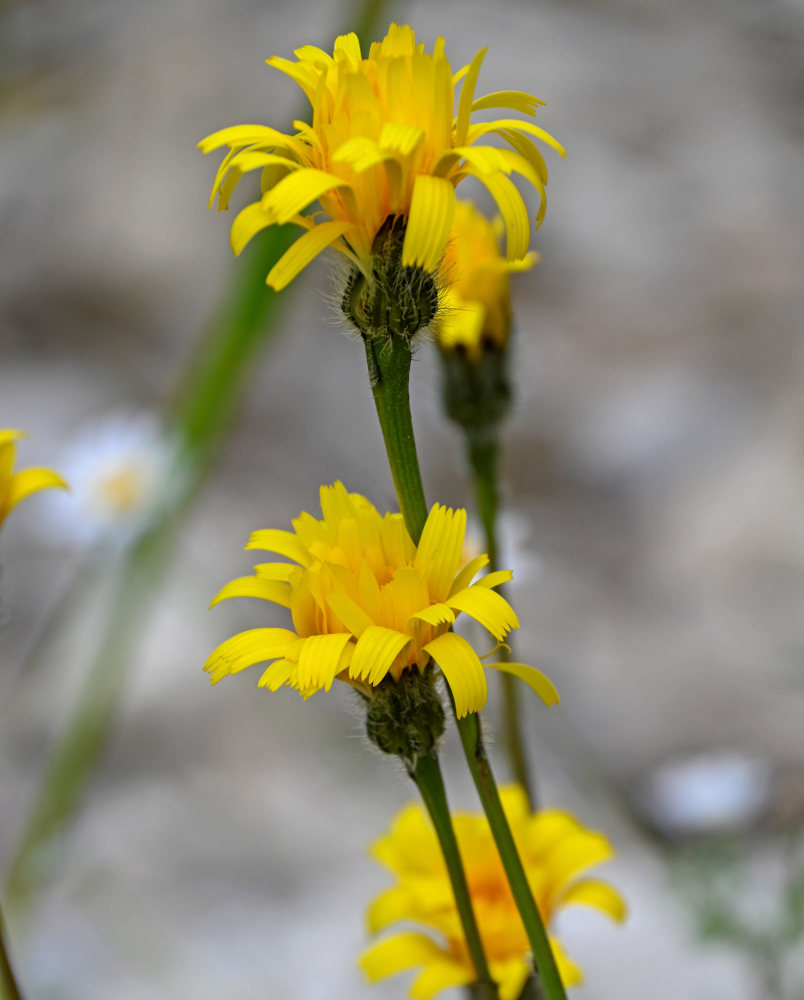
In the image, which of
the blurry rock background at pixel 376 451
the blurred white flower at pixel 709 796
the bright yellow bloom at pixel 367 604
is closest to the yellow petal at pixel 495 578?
the bright yellow bloom at pixel 367 604

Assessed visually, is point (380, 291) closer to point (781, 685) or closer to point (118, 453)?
point (118, 453)

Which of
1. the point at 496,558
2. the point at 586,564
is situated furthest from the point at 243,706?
the point at 496,558

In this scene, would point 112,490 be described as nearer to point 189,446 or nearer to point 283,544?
point 189,446

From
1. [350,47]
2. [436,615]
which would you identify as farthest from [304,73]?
[436,615]

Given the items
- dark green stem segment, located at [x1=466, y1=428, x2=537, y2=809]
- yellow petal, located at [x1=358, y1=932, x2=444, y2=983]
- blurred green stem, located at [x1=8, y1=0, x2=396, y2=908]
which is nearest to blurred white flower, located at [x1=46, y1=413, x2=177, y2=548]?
blurred green stem, located at [x1=8, y1=0, x2=396, y2=908]

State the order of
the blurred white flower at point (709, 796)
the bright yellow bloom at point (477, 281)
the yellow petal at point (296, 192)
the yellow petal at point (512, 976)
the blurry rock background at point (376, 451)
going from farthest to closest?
the blurry rock background at point (376, 451) < the blurred white flower at point (709, 796) < the bright yellow bloom at point (477, 281) < the yellow petal at point (512, 976) < the yellow petal at point (296, 192)

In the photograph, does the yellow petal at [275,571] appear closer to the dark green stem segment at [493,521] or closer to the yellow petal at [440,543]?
the yellow petal at [440,543]

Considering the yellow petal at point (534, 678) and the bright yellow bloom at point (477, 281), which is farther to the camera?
the bright yellow bloom at point (477, 281)
